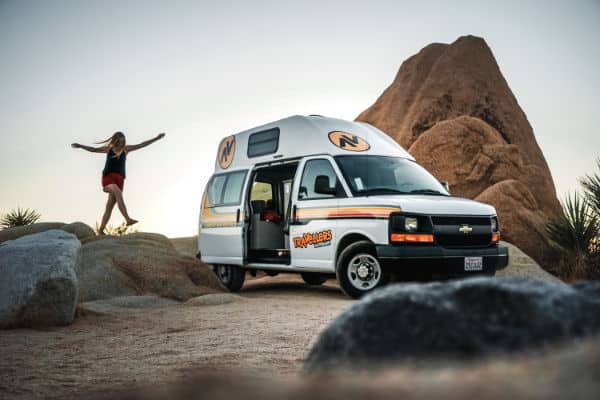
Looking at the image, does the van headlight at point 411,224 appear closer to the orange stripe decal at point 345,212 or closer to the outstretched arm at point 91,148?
the orange stripe decal at point 345,212

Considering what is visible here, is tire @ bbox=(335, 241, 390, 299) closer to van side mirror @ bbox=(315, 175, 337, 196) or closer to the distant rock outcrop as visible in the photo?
van side mirror @ bbox=(315, 175, 337, 196)

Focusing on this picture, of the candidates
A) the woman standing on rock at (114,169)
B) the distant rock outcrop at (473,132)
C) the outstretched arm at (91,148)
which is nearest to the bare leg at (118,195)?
the woman standing on rock at (114,169)

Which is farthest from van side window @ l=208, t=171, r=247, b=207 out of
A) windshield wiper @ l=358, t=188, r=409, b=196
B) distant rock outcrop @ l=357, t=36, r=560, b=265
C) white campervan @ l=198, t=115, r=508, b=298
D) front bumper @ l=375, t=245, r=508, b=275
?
distant rock outcrop @ l=357, t=36, r=560, b=265

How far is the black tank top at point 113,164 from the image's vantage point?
12.4m

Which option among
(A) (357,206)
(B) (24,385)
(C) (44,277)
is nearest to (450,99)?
(A) (357,206)

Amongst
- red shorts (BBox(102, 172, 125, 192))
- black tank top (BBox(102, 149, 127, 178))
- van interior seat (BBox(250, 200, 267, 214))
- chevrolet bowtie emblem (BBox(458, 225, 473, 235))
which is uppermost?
black tank top (BBox(102, 149, 127, 178))

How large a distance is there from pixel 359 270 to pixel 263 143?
3482 mm

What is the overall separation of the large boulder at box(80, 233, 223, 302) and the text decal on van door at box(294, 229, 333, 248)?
1811 millimetres

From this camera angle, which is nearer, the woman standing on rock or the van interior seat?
the van interior seat

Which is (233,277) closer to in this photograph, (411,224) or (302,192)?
(302,192)

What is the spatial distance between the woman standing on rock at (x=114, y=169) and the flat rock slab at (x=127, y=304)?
3654 mm

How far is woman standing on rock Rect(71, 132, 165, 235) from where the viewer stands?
40.2 ft

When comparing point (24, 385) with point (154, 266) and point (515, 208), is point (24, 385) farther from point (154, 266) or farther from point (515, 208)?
point (515, 208)

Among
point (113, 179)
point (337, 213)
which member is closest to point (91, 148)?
point (113, 179)
